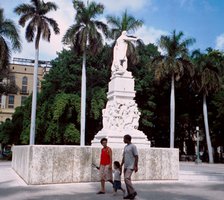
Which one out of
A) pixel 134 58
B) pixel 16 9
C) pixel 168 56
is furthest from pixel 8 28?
pixel 168 56

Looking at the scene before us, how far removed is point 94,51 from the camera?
34.9m

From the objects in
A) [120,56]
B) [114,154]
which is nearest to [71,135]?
[120,56]

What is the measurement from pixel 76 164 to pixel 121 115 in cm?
525

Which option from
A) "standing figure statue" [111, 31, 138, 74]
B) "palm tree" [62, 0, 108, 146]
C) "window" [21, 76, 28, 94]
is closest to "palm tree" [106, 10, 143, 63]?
"palm tree" [62, 0, 108, 146]

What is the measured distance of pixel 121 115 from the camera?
18.0m

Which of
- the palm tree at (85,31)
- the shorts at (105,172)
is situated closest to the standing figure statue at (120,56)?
the shorts at (105,172)

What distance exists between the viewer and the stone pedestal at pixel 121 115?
17.5 meters

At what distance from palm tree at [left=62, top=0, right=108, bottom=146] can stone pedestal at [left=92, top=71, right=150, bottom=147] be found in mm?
15633

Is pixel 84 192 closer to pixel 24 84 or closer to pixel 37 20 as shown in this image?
pixel 37 20

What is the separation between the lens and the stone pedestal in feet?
57.3

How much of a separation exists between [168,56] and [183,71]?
2.30m

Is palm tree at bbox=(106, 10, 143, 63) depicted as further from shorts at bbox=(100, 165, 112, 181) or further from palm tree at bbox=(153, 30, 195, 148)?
shorts at bbox=(100, 165, 112, 181)

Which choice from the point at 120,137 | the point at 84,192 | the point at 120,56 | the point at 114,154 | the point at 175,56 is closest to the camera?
the point at 84,192

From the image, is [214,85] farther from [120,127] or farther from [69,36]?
[120,127]
